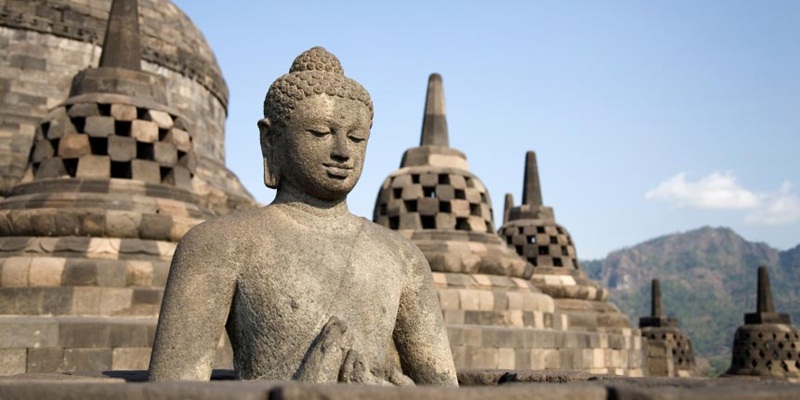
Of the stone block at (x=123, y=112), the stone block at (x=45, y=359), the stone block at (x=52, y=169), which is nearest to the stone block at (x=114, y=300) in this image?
the stone block at (x=45, y=359)

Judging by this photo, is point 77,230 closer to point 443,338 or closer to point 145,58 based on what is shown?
point 443,338

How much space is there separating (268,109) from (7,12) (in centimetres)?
1505

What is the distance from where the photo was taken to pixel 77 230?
29.8 feet

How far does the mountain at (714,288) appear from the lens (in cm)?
13000

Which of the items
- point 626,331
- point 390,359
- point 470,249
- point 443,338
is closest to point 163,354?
point 390,359

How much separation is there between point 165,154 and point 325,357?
7.63 meters

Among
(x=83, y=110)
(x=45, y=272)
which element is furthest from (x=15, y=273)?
(x=83, y=110)

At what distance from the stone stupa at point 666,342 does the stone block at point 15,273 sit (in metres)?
16.7

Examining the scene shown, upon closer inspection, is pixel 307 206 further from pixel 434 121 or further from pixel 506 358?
pixel 434 121

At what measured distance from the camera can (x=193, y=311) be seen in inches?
140

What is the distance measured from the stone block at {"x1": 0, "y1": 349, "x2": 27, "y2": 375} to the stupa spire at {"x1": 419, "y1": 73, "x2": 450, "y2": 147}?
8.30m

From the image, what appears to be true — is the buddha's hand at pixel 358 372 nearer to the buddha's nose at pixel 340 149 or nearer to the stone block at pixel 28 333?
the buddha's nose at pixel 340 149

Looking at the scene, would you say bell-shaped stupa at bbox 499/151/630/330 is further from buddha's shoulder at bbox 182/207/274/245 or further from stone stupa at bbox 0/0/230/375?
buddha's shoulder at bbox 182/207/274/245

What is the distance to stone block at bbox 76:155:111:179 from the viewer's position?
988 centimetres
